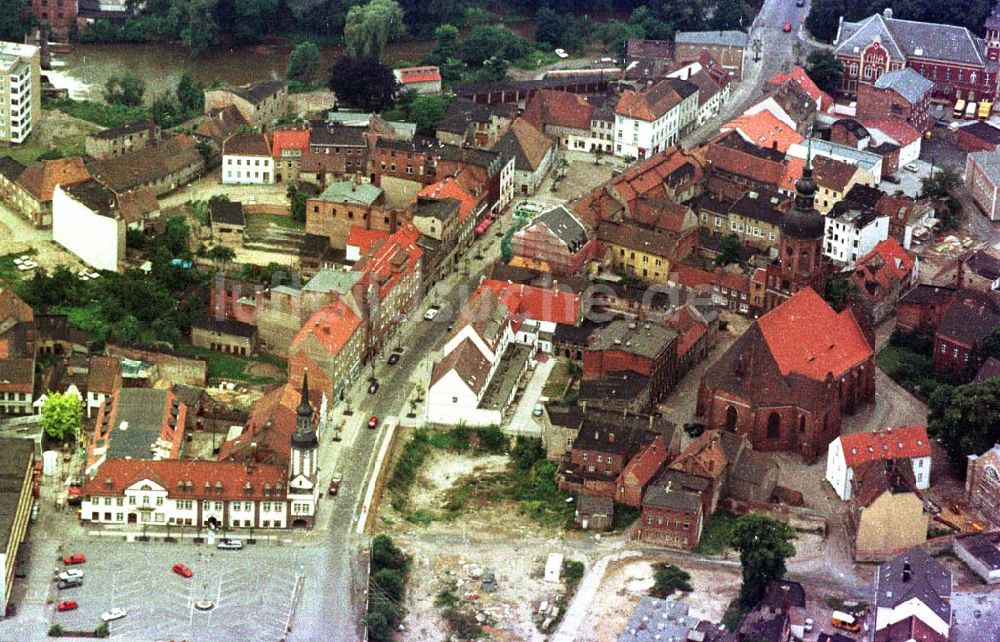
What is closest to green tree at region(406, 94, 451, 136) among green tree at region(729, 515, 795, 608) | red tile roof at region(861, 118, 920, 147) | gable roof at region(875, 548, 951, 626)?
red tile roof at region(861, 118, 920, 147)

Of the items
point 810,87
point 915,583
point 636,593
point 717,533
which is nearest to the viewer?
point 915,583

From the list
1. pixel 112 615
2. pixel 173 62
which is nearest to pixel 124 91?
pixel 173 62

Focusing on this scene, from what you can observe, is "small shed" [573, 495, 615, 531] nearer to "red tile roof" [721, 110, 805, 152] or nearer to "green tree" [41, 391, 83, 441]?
"green tree" [41, 391, 83, 441]

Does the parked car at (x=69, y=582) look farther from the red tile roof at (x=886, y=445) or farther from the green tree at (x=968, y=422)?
the green tree at (x=968, y=422)

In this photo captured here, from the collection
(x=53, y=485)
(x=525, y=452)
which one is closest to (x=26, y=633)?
(x=53, y=485)

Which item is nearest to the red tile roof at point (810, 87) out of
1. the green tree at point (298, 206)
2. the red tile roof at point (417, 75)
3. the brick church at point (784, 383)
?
the red tile roof at point (417, 75)

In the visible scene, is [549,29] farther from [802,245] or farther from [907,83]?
[802,245]
